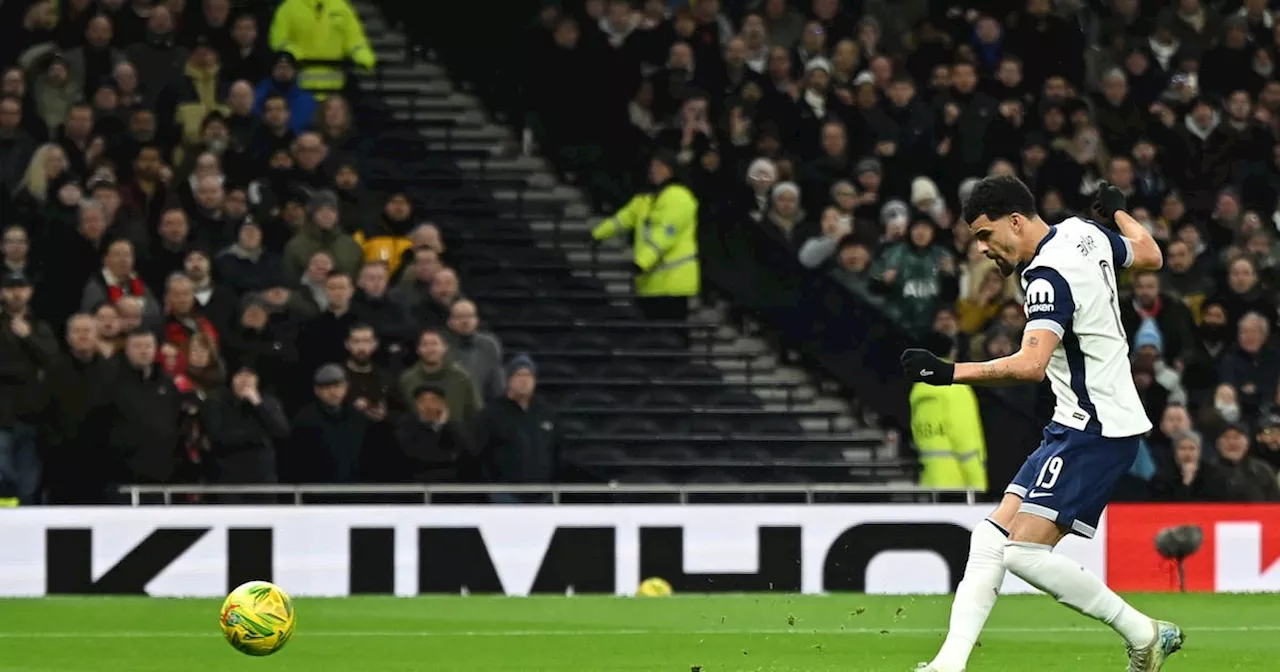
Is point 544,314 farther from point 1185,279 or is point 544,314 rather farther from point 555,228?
point 1185,279

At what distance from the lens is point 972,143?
20.8 meters

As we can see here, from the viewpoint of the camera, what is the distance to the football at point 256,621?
1028cm

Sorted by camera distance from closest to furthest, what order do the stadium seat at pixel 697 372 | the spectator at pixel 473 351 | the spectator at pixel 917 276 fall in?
the spectator at pixel 473 351, the spectator at pixel 917 276, the stadium seat at pixel 697 372

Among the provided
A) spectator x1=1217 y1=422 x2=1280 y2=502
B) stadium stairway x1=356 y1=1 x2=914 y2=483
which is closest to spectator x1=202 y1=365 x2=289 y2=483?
stadium stairway x1=356 y1=1 x2=914 y2=483

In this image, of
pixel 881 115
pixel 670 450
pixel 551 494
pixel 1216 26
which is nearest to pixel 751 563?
pixel 551 494

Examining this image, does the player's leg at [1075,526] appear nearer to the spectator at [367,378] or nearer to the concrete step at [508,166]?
the spectator at [367,378]

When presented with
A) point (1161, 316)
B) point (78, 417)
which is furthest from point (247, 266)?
point (1161, 316)

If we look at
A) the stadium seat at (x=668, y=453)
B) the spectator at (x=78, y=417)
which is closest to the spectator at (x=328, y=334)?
the spectator at (x=78, y=417)

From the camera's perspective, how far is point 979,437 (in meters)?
17.0

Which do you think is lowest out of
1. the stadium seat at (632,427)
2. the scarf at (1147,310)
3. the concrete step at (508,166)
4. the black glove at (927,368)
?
the stadium seat at (632,427)

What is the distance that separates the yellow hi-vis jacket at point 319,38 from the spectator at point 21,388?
486cm

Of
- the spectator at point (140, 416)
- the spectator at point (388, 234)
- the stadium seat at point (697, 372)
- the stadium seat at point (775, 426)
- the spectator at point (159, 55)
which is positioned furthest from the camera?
the stadium seat at point (697, 372)

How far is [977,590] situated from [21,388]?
8864 mm

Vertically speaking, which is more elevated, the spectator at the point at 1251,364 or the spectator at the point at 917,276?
the spectator at the point at 917,276
